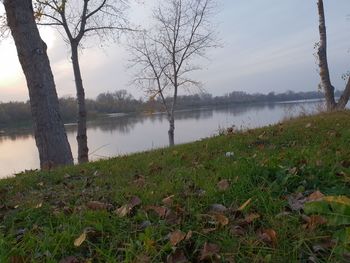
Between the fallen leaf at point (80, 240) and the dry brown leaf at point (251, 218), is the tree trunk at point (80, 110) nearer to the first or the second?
the fallen leaf at point (80, 240)

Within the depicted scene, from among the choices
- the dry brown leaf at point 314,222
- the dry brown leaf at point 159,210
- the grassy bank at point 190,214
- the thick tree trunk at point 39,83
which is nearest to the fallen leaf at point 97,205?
the grassy bank at point 190,214

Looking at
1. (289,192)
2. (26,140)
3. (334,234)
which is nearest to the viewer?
(334,234)

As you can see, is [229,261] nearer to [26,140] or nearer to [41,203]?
[41,203]

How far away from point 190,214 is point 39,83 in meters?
5.65

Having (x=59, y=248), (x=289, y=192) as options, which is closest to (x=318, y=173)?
(x=289, y=192)

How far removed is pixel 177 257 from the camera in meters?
2.31

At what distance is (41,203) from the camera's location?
3.36 m

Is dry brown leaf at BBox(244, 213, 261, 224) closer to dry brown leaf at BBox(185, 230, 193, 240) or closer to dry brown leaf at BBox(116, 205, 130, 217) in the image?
dry brown leaf at BBox(185, 230, 193, 240)

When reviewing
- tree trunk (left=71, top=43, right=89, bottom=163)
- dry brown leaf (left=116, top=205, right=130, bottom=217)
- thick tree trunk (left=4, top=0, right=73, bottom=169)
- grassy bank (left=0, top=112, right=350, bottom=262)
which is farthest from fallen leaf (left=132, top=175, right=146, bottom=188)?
tree trunk (left=71, top=43, right=89, bottom=163)

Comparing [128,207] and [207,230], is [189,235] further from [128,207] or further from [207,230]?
[128,207]

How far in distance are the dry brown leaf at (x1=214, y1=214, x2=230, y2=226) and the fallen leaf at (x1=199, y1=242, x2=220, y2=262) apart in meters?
0.25

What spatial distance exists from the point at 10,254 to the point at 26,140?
3370 centimetres

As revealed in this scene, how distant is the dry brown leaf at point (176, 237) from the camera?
2.41 m

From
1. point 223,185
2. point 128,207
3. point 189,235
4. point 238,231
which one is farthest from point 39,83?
point 238,231
